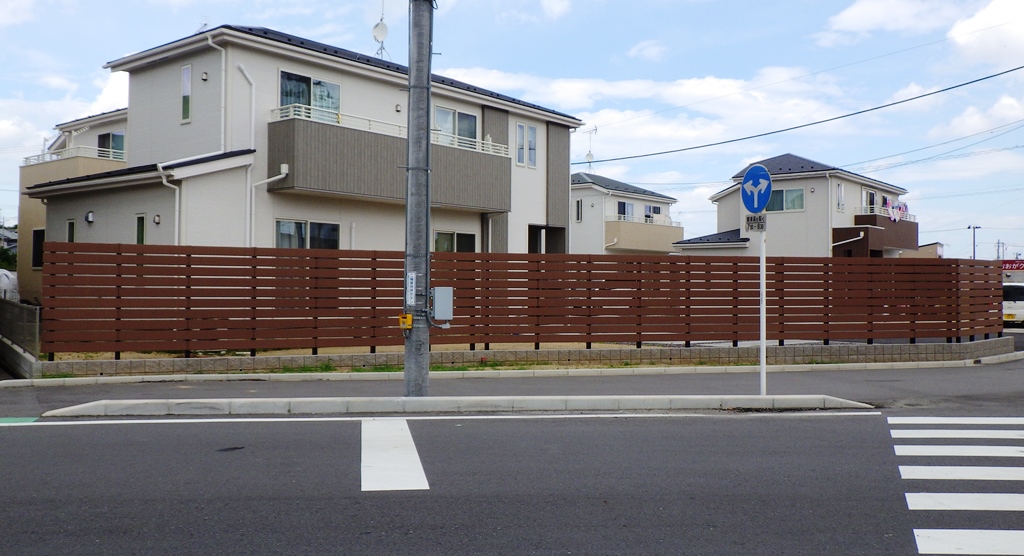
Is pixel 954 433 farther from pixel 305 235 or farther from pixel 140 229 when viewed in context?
pixel 140 229

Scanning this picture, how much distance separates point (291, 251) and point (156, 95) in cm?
900

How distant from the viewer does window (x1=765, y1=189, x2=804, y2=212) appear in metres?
40.4

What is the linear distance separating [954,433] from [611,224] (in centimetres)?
2980

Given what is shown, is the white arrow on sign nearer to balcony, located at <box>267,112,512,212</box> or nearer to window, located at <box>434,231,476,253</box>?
balcony, located at <box>267,112,512,212</box>

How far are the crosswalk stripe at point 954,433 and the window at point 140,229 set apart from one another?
15.7 meters

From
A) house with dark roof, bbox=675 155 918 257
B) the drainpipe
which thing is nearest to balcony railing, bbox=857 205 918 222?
house with dark roof, bbox=675 155 918 257

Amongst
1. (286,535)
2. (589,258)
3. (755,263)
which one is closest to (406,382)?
(286,535)

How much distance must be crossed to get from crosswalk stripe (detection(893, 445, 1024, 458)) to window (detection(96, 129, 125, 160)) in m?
23.4

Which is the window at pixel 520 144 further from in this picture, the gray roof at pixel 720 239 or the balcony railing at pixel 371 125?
the gray roof at pixel 720 239

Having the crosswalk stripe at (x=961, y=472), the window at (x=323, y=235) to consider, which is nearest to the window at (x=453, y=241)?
the window at (x=323, y=235)

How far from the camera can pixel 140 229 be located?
18562mm

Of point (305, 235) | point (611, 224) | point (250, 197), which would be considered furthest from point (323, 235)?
point (611, 224)

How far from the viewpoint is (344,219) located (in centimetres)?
2045

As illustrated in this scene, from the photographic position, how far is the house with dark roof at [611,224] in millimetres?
38562
